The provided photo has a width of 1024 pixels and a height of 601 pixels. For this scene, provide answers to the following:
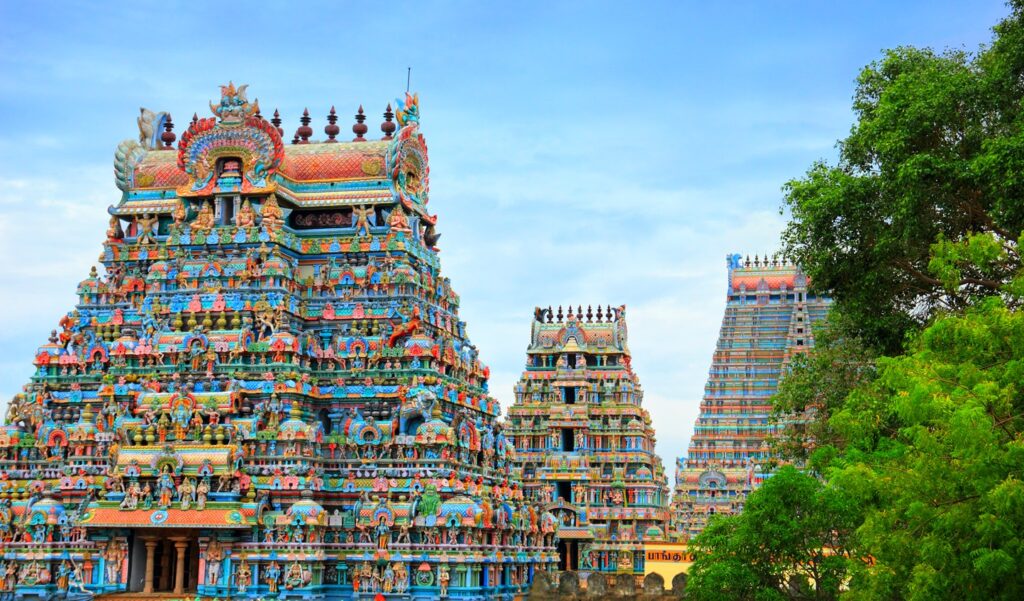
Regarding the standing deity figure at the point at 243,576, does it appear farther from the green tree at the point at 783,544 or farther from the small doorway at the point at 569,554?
the small doorway at the point at 569,554

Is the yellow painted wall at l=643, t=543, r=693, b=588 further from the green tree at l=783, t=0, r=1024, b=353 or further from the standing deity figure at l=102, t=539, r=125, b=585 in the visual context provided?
the green tree at l=783, t=0, r=1024, b=353

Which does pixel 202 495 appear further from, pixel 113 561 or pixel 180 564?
pixel 113 561

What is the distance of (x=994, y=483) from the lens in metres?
18.0

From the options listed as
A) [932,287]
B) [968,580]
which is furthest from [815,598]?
[968,580]

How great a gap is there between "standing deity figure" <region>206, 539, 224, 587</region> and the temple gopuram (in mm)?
67

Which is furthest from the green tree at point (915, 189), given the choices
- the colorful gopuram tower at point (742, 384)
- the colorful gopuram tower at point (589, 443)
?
the colorful gopuram tower at point (742, 384)

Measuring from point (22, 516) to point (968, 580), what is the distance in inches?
1442

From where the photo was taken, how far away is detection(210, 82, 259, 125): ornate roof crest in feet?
160

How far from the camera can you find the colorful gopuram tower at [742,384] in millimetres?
91312

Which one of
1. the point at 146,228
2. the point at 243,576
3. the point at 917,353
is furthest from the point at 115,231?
the point at 917,353

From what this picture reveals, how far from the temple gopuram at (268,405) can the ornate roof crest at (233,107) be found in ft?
0.26

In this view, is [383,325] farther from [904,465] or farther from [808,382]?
[904,465]

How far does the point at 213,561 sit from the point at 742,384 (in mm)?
61401

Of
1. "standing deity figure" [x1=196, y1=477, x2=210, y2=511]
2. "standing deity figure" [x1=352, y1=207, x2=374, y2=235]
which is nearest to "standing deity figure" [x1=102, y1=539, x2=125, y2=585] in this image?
"standing deity figure" [x1=196, y1=477, x2=210, y2=511]
